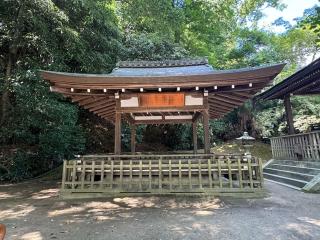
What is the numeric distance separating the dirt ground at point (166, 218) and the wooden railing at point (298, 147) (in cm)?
225

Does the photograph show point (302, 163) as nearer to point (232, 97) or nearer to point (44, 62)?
point (232, 97)

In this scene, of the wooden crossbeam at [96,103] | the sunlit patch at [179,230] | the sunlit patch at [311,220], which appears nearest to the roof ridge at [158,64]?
the wooden crossbeam at [96,103]

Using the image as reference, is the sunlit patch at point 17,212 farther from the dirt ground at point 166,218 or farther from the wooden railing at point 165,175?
the wooden railing at point 165,175

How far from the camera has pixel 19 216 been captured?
5816 mm

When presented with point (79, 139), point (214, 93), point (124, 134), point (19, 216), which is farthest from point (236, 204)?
point (124, 134)

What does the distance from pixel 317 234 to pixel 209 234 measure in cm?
172

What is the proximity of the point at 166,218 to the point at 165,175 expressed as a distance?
8.77 ft

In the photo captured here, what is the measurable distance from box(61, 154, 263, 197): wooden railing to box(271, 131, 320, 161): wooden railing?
2.91 m

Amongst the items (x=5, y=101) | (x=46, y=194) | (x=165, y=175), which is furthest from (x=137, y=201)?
(x=5, y=101)

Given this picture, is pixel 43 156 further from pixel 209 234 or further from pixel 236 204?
pixel 209 234

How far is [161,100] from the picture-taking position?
8.52 m

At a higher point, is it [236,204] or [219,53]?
[219,53]

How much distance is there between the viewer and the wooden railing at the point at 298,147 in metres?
8.95

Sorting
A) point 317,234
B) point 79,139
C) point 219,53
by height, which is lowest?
point 317,234
